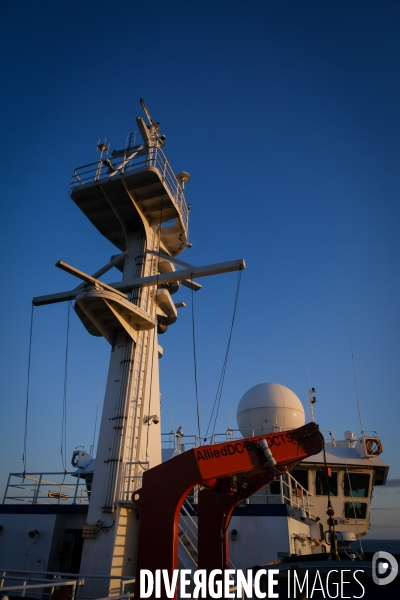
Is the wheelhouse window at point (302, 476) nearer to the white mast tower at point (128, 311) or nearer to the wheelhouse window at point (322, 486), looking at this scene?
the wheelhouse window at point (322, 486)

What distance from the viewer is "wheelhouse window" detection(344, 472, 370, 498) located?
69.2 ft

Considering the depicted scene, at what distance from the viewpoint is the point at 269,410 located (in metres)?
21.9

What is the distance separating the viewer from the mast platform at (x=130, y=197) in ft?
56.0

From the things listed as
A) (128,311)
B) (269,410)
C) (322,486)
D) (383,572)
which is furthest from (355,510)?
(383,572)

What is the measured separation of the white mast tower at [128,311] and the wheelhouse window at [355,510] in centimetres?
1121

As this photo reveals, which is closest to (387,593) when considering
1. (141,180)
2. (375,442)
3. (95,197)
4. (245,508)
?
(245,508)

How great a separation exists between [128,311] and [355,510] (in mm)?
15604

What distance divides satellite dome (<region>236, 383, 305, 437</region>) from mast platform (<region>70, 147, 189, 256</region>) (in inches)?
368

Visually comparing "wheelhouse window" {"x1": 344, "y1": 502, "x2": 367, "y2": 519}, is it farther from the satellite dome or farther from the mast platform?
the mast platform

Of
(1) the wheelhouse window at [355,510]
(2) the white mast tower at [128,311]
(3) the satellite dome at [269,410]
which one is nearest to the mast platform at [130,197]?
(2) the white mast tower at [128,311]

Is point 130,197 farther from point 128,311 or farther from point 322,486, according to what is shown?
point 322,486

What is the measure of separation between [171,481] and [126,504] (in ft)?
28.3

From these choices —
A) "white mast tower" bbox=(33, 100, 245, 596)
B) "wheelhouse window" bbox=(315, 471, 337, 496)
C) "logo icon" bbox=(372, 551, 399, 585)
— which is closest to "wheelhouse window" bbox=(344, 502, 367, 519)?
"wheelhouse window" bbox=(315, 471, 337, 496)

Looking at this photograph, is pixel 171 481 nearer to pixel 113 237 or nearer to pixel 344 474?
pixel 113 237
